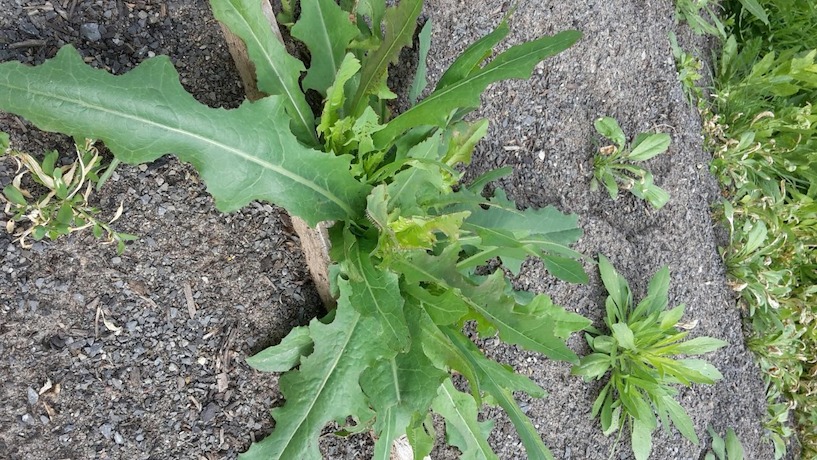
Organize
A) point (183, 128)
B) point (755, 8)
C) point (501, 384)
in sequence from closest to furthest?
point (183, 128) < point (501, 384) < point (755, 8)

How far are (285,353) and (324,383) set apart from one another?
0.12 meters

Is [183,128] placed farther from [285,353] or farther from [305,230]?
[285,353]

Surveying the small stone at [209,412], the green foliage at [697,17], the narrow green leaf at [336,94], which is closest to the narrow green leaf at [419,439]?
the small stone at [209,412]

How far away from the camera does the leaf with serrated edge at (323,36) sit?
1189 millimetres

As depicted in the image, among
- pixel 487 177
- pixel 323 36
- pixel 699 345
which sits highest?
pixel 323 36

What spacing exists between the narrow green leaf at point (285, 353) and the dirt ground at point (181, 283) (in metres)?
0.07

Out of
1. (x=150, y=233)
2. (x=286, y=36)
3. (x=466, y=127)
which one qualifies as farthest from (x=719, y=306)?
(x=150, y=233)

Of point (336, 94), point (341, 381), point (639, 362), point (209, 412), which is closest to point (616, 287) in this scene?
point (639, 362)

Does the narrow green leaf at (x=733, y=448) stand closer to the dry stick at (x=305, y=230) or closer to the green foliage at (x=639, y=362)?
the green foliage at (x=639, y=362)

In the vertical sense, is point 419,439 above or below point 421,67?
below

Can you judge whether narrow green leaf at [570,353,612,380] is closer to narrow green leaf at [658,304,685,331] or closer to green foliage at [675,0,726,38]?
narrow green leaf at [658,304,685,331]

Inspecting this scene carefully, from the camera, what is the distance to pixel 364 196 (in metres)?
1.21

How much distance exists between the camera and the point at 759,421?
2.19 meters

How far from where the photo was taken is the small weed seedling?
6.50ft
